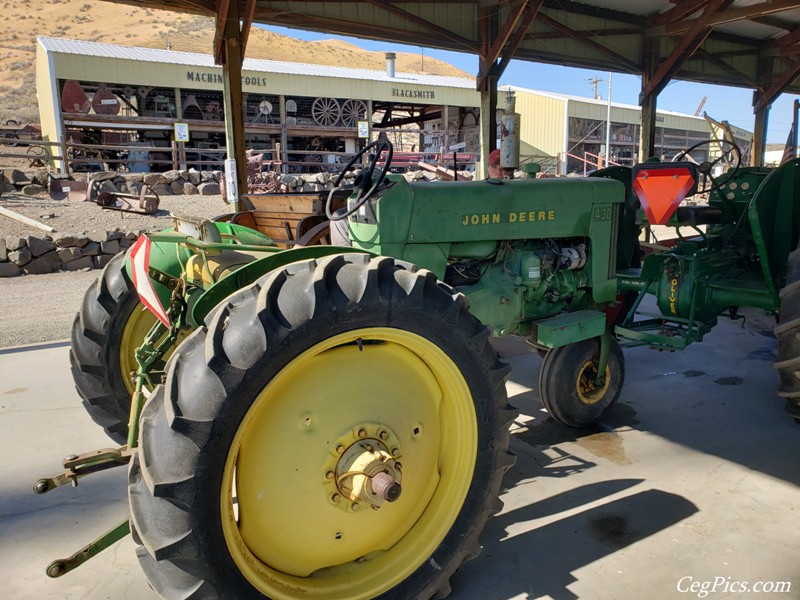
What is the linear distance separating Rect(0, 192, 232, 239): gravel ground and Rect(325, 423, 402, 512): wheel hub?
9.50 m

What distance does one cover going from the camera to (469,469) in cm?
229

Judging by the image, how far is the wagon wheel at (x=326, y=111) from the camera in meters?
27.6

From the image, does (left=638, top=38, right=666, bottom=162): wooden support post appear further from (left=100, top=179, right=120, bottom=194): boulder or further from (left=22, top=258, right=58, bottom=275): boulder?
(left=100, top=179, right=120, bottom=194): boulder

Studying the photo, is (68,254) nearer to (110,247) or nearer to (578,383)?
(110,247)

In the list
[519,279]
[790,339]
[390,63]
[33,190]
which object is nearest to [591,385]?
[519,279]

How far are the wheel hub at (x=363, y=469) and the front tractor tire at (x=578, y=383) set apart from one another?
1851 mm

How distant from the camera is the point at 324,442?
6.81 feet

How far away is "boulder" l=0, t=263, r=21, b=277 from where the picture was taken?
29.5 feet

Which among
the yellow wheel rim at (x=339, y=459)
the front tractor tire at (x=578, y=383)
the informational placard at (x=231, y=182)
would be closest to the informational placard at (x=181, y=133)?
the informational placard at (x=231, y=182)

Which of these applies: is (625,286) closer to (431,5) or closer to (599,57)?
(431,5)

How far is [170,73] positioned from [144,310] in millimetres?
24197

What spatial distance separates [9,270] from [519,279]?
8.62m

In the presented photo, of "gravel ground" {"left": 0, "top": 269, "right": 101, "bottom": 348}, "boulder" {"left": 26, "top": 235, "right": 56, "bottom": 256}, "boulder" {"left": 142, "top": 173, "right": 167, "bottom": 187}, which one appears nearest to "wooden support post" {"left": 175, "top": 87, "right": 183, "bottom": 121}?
"boulder" {"left": 142, "top": 173, "right": 167, "bottom": 187}

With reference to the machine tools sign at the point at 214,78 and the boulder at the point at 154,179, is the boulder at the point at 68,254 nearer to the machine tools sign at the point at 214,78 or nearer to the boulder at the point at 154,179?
the boulder at the point at 154,179
